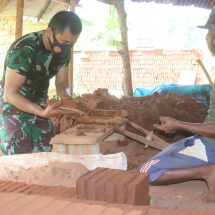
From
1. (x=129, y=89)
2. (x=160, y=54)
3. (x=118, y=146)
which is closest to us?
(x=118, y=146)

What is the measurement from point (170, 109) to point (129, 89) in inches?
95.9

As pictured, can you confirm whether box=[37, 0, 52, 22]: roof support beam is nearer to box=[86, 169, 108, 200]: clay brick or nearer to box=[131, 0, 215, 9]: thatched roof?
box=[131, 0, 215, 9]: thatched roof

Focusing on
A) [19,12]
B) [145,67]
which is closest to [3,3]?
[19,12]

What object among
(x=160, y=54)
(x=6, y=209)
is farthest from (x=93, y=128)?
(x=160, y=54)

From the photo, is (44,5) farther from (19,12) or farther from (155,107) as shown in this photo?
(155,107)

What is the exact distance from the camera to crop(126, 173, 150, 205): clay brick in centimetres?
188

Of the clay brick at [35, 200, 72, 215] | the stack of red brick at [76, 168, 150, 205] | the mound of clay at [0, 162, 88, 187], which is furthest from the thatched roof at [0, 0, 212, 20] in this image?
the clay brick at [35, 200, 72, 215]

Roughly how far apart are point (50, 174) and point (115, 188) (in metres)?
1.01

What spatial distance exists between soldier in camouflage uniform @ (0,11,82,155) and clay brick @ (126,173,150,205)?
162 cm

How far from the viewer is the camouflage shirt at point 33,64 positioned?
3.54 meters

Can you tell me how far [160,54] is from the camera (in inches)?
583

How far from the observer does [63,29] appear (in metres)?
3.48

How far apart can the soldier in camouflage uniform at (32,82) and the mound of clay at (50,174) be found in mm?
687

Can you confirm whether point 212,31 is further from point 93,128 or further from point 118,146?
point 118,146
